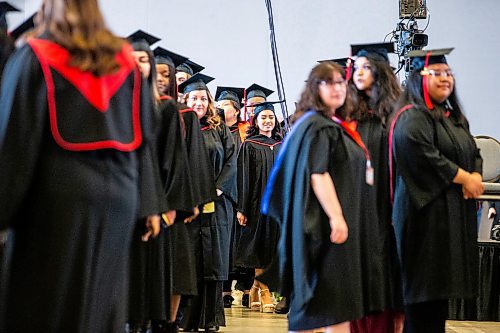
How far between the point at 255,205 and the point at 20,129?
17.9 ft

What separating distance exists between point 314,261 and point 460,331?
9.98 ft

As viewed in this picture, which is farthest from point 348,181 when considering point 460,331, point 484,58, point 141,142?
point 484,58

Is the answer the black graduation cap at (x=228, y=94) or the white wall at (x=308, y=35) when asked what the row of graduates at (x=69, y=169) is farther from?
the white wall at (x=308, y=35)

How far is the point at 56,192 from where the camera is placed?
106 inches

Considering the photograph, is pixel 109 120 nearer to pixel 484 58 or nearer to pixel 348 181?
pixel 348 181

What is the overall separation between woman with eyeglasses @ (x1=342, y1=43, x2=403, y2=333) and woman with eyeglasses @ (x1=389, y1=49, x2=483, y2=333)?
165 millimetres

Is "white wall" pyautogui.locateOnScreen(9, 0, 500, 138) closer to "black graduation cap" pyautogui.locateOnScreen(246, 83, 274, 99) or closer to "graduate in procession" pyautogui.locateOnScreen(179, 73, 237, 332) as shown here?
"black graduation cap" pyautogui.locateOnScreen(246, 83, 274, 99)

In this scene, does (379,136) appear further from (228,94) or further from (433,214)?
(228,94)

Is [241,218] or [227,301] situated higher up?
[241,218]

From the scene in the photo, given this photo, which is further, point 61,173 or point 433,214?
point 433,214

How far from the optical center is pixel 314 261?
13.4 feet

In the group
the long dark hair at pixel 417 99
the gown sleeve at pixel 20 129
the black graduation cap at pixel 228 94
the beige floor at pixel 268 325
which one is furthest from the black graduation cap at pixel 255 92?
the gown sleeve at pixel 20 129

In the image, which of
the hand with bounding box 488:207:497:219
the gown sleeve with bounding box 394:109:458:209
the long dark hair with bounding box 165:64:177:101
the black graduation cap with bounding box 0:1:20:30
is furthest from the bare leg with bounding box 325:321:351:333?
the hand with bounding box 488:207:497:219

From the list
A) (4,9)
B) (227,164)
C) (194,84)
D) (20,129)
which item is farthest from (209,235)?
(20,129)
